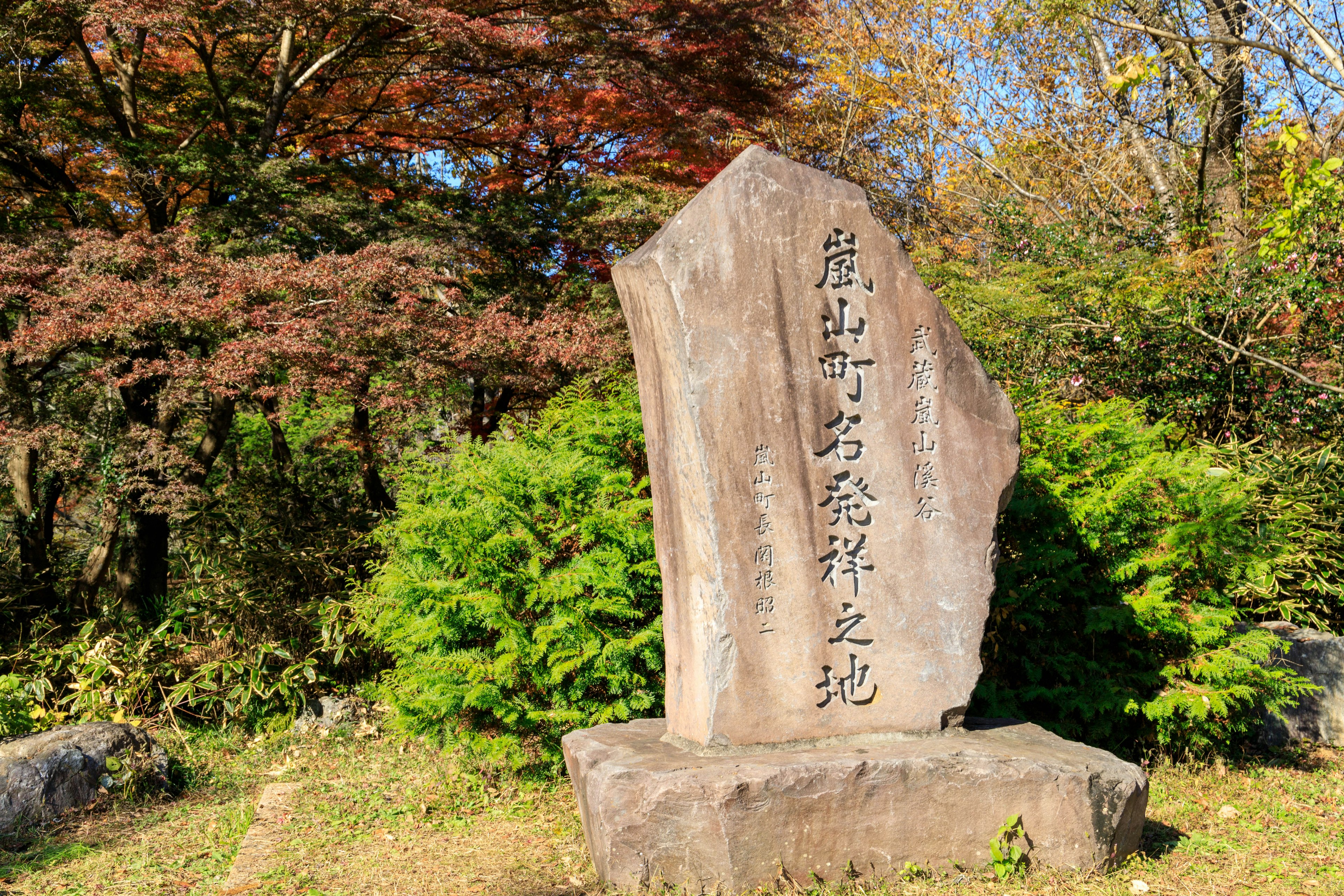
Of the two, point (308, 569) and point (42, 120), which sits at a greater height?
point (42, 120)

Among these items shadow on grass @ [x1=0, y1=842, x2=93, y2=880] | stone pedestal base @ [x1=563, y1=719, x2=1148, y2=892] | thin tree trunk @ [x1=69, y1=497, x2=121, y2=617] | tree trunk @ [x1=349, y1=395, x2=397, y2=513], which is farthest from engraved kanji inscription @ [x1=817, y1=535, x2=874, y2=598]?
thin tree trunk @ [x1=69, y1=497, x2=121, y2=617]

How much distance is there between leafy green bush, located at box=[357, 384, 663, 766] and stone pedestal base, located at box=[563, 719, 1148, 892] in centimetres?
101

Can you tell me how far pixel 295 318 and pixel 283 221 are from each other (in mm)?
1304

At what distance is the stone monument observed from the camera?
3.39m

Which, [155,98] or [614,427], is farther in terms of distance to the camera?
[155,98]

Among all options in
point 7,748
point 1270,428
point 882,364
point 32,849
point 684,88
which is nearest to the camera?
point 882,364

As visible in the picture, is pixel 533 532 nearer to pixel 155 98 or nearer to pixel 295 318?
pixel 295 318

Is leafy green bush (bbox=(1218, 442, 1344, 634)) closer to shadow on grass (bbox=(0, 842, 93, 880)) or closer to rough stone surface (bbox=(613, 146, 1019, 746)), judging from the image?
rough stone surface (bbox=(613, 146, 1019, 746))

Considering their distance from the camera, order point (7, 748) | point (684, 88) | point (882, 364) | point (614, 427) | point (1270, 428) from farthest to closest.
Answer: point (684, 88) < point (1270, 428) < point (614, 427) < point (7, 748) < point (882, 364)

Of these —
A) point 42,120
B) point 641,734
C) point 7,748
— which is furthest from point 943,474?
point 42,120

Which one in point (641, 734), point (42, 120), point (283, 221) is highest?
point (42, 120)

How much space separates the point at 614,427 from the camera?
17.6 feet

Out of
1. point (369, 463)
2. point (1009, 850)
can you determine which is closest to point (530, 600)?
point (1009, 850)

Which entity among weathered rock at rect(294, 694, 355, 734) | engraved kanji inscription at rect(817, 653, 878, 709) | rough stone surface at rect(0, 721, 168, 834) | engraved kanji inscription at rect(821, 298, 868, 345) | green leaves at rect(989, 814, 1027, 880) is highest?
engraved kanji inscription at rect(821, 298, 868, 345)
